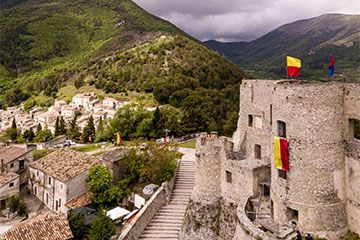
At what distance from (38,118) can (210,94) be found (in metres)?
49.7

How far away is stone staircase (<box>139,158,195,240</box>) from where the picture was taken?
2644 centimetres

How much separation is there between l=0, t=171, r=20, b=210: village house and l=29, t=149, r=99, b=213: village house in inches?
102

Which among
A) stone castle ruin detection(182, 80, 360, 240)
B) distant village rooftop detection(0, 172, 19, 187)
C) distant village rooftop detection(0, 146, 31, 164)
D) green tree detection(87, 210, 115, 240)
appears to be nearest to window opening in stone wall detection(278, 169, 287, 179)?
stone castle ruin detection(182, 80, 360, 240)

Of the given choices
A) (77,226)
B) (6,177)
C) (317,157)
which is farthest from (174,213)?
(6,177)

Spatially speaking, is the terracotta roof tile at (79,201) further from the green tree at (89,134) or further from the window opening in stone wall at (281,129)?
the green tree at (89,134)

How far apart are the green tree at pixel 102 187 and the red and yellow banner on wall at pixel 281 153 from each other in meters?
17.8

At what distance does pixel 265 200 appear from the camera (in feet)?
73.3

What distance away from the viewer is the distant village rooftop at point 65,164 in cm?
3425

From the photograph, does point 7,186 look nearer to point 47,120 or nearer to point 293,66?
point 293,66

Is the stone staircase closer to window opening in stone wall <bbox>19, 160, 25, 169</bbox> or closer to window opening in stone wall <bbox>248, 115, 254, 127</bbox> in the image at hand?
window opening in stone wall <bbox>248, 115, 254, 127</bbox>

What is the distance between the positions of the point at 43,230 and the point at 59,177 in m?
8.17

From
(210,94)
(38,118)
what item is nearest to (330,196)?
(210,94)

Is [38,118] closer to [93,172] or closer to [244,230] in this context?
[93,172]

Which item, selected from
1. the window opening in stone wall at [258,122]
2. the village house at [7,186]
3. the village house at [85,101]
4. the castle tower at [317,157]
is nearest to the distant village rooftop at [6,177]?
the village house at [7,186]
